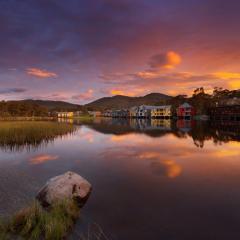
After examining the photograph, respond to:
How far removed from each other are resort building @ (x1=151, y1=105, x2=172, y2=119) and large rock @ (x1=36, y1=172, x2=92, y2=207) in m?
141

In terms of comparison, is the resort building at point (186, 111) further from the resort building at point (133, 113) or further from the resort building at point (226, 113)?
the resort building at point (133, 113)

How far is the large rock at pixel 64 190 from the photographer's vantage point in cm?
1013

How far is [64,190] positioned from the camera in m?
10.4

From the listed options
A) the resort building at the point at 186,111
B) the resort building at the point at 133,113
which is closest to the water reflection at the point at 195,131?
the resort building at the point at 186,111

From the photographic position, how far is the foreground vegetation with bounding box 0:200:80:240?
7.62m

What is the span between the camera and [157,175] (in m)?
16.6

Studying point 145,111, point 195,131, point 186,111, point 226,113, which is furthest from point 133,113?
point 195,131

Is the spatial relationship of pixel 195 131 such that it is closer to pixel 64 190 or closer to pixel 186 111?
pixel 64 190

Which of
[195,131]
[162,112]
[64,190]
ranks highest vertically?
[162,112]

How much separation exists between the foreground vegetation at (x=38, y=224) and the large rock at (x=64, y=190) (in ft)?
3.39

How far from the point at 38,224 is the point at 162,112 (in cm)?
15040

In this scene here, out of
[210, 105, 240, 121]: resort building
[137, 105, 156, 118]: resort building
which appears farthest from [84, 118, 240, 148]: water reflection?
[137, 105, 156, 118]: resort building

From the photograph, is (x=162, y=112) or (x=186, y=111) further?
(x=162, y=112)

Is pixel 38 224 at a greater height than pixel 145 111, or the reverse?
pixel 145 111
